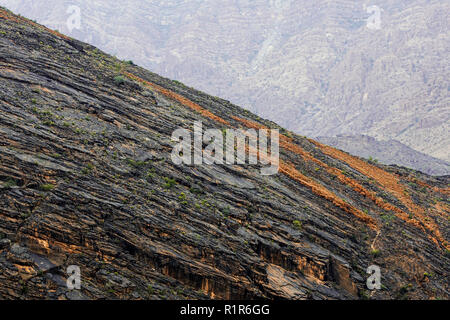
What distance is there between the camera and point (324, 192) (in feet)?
103

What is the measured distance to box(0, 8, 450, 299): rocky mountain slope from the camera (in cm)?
2105

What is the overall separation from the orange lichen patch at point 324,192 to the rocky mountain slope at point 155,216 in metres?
0.11

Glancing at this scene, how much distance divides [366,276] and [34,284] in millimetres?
17095

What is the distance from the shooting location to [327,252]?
2522cm

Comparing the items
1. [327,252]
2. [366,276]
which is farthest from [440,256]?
[327,252]

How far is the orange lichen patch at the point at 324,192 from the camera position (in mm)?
29922

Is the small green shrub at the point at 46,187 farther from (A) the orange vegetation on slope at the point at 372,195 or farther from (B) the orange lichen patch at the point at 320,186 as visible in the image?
(A) the orange vegetation on slope at the point at 372,195

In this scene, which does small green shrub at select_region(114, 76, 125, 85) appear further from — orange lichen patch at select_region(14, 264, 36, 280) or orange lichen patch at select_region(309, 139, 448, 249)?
orange lichen patch at select_region(309, 139, 448, 249)

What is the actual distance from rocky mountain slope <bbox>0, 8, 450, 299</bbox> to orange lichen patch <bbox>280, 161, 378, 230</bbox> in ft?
0.35

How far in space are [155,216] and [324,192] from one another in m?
13.3

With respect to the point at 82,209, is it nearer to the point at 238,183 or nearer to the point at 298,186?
the point at 238,183

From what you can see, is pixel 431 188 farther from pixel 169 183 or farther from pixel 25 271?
pixel 25 271

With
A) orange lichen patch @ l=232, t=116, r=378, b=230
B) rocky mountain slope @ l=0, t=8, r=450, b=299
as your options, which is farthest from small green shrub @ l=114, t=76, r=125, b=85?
orange lichen patch @ l=232, t=116, r=378, b=230

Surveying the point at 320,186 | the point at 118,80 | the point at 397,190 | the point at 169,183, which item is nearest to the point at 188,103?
the point at 118,80
